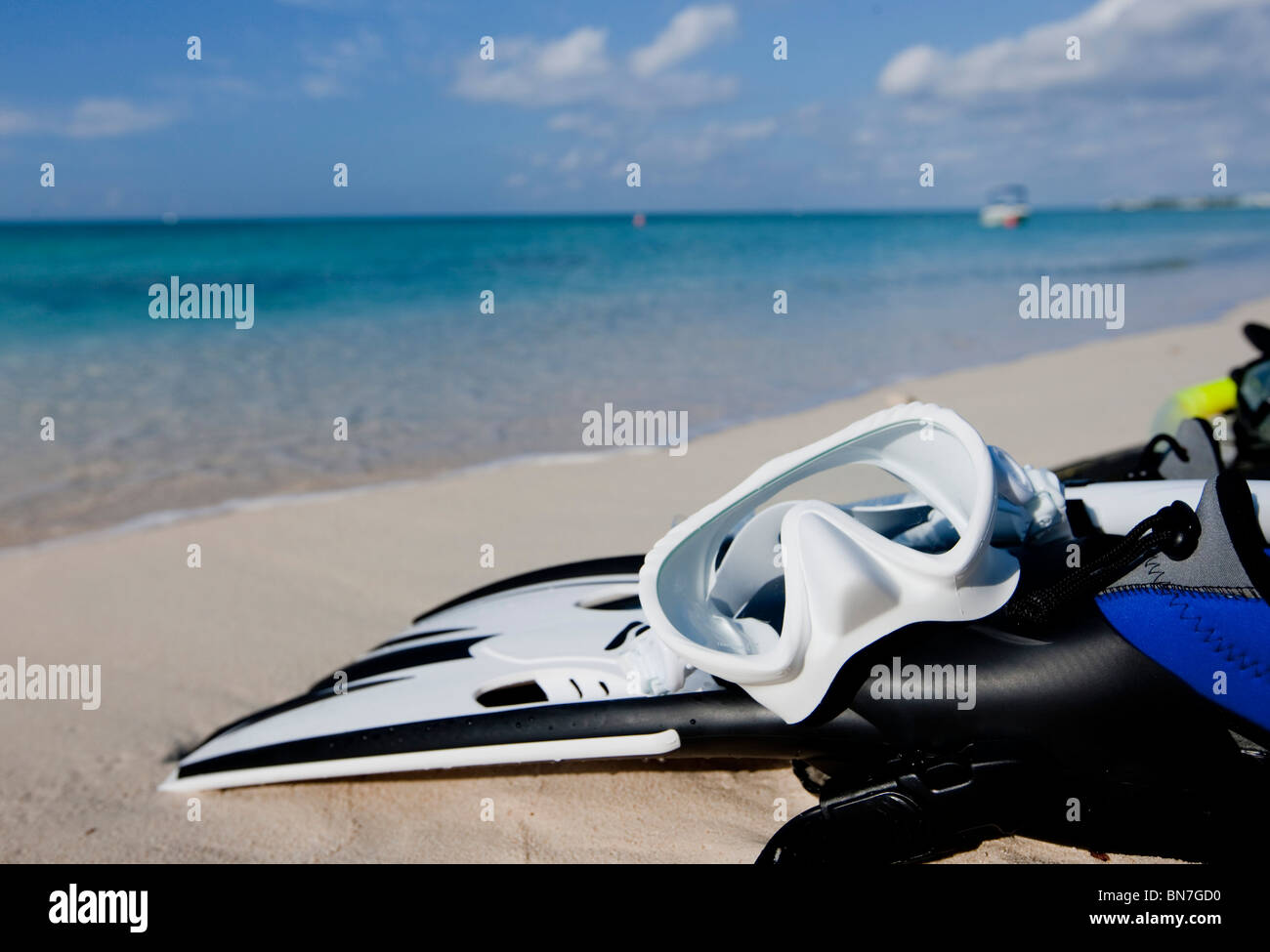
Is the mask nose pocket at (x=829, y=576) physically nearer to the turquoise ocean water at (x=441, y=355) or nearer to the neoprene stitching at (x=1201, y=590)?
the neoprene stitching at (x=1201, y=590)

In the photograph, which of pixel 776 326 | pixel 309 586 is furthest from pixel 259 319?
pixel 309 586

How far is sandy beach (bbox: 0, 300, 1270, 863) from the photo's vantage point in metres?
2.34

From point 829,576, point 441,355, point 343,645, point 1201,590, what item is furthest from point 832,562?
point 441,355

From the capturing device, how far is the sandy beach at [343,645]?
7.69 feet

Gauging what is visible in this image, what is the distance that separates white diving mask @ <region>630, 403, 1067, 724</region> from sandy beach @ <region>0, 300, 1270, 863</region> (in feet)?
1.43

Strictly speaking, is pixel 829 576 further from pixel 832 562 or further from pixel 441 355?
pixel 441 355

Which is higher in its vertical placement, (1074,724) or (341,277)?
(341,277)

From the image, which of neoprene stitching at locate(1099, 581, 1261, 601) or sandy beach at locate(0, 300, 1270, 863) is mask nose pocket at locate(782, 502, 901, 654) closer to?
neoprene stitching at locate(1099, 581, 1261, 601)

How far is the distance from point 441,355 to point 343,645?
7.15 metres

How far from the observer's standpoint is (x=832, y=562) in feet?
6.11

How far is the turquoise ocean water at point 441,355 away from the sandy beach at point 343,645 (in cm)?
88
